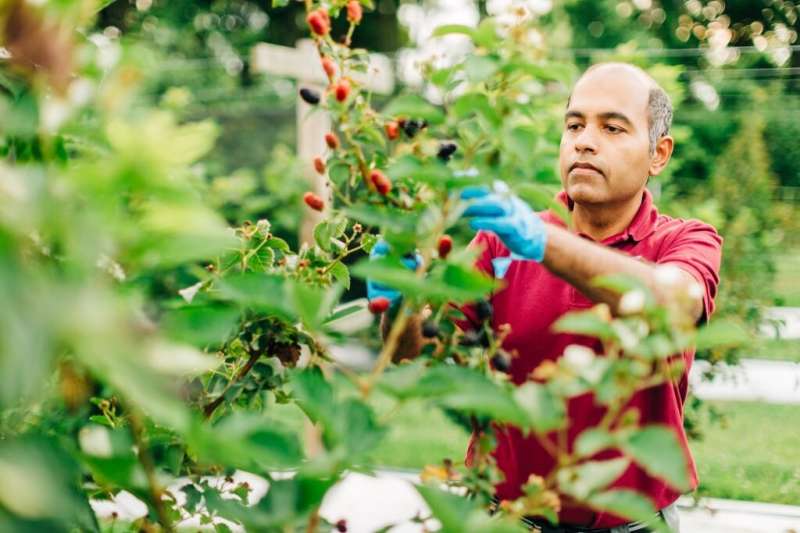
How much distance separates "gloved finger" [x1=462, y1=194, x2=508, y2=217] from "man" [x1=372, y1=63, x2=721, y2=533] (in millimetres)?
488

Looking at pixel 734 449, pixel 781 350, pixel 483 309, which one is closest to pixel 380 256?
pixel 483 309

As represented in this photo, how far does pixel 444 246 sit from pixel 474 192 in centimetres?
11

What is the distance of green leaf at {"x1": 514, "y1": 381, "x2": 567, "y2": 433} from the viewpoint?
872 mm

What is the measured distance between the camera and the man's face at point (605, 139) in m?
2.04

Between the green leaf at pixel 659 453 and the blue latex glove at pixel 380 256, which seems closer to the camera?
the green leaf at pixel 659 453

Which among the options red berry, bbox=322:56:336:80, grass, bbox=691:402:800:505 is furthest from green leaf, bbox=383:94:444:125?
grass, bbox=691:402:800:505

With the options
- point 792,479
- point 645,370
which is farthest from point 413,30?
point 645,370

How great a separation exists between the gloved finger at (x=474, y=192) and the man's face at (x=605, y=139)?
897 millimetres

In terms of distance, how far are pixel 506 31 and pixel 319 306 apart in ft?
1.35

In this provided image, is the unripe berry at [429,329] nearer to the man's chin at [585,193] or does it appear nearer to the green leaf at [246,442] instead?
the green leaf at [246,442]

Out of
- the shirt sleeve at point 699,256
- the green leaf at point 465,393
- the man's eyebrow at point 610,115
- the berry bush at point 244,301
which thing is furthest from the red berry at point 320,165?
the man's eyebrow at point 610,115

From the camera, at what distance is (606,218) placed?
7.13 ft

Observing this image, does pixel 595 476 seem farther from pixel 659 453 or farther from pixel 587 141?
pixel 587 141

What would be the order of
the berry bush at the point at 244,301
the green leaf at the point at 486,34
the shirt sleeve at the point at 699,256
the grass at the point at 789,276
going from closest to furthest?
the berry bush at the point at 244,301
the green leaf at the point at 486,34
the shirt sleeve at the point at 699,256
the grass at the point at 789,276
